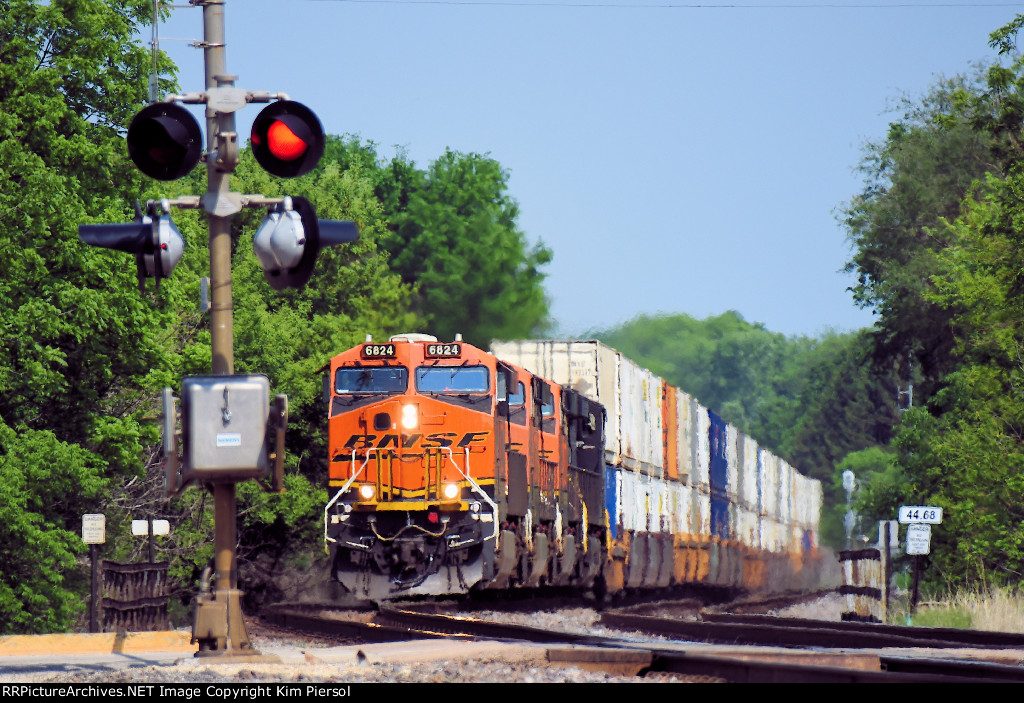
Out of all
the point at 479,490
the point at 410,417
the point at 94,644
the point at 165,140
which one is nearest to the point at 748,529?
the point at 479,490

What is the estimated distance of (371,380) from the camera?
2312 centimetres

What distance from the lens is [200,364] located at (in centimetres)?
3281

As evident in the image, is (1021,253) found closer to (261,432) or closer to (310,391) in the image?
(310,391)

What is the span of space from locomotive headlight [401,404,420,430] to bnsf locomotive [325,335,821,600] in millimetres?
16

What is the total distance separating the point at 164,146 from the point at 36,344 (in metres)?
19.1

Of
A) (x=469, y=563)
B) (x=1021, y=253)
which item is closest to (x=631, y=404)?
(x=1021, y=253)

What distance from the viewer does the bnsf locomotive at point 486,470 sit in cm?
2259

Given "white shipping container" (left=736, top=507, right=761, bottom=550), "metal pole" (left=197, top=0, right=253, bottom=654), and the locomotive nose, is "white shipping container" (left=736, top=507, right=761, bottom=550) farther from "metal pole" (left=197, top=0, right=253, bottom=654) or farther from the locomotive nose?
"metal pole" (left=197, top=0, right=253, bottom=654)

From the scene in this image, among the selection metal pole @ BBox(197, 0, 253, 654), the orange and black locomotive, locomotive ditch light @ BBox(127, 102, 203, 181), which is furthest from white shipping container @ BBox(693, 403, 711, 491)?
locomotive ditch light @ BBox(127, 102, 203, 181)

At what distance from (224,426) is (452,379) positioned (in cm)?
1216

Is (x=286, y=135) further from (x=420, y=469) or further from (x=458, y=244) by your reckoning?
(x=458, y=244)

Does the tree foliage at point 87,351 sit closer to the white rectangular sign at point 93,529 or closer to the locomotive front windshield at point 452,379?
the white rectangular sign at point 93,529

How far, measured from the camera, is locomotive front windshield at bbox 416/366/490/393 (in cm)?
2284

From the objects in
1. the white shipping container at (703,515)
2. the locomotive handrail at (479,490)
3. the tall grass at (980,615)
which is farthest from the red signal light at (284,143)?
the white shipping container at (703,515)
